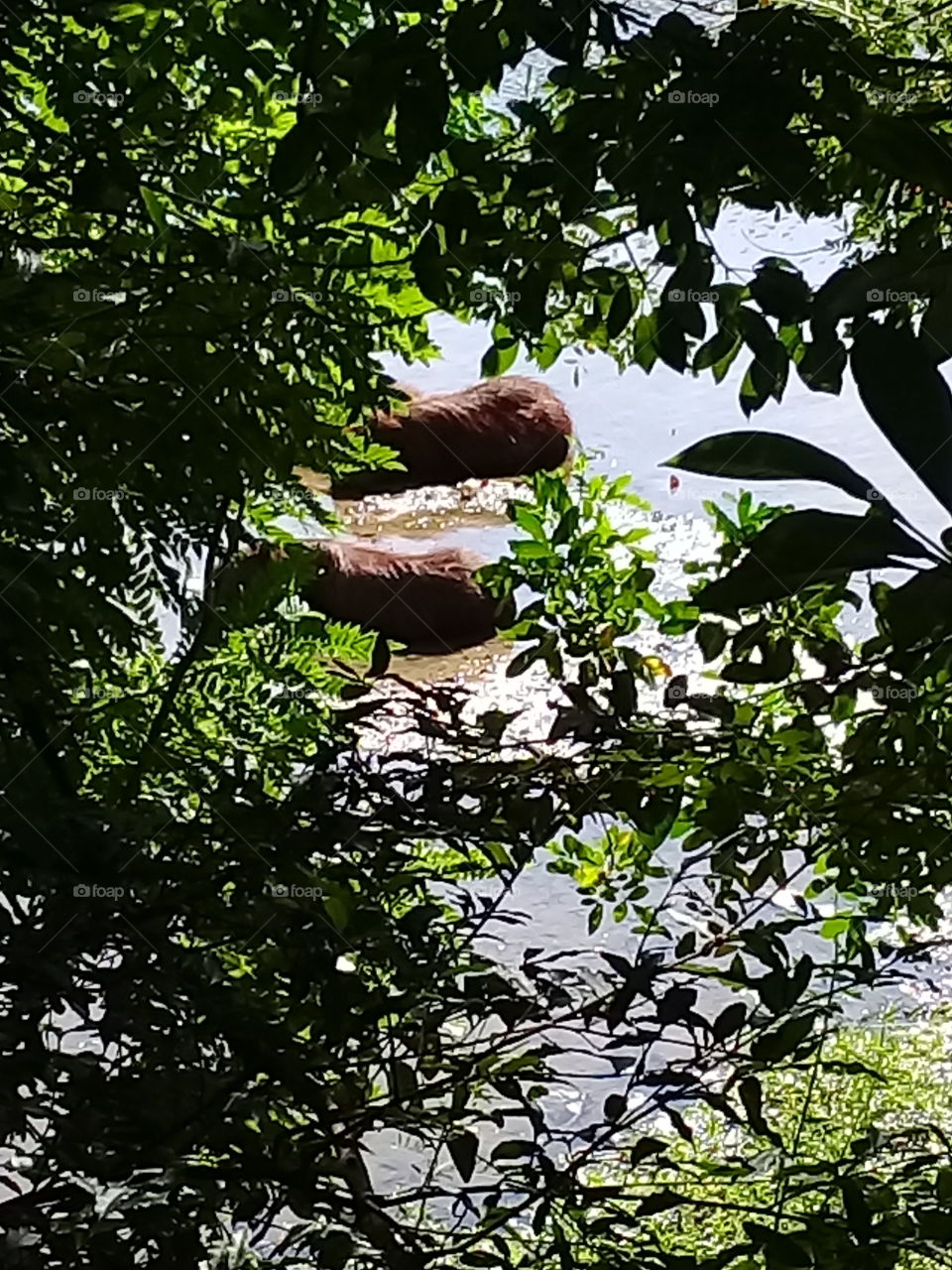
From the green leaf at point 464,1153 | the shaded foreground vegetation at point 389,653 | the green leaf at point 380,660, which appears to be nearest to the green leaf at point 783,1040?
the shaded foreground vegetation at point 389,653

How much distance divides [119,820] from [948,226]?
404mm

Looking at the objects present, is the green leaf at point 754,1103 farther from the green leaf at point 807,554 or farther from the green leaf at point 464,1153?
the green leaf at point 807,554

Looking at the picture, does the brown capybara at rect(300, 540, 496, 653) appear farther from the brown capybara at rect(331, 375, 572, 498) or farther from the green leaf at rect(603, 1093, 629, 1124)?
the green leaf at rect(603, 1093, 629, 1124)

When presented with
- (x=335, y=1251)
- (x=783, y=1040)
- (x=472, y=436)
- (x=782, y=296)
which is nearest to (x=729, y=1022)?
(x=783, y=1040)

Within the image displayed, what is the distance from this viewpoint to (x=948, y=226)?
54cm

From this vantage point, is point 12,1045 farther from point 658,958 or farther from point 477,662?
point 477,662

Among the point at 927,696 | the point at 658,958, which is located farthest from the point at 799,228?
the point at 658,958

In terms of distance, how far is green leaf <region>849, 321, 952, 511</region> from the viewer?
405mm

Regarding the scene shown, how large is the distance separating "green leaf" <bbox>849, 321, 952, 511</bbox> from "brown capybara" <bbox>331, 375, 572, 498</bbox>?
0.42 meters

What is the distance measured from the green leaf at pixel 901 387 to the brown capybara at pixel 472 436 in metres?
0.42

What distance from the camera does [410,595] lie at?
2.70 ft

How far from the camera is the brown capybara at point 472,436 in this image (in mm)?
832

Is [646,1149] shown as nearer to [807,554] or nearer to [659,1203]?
[659,1203]

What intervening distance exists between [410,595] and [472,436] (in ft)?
0.37
